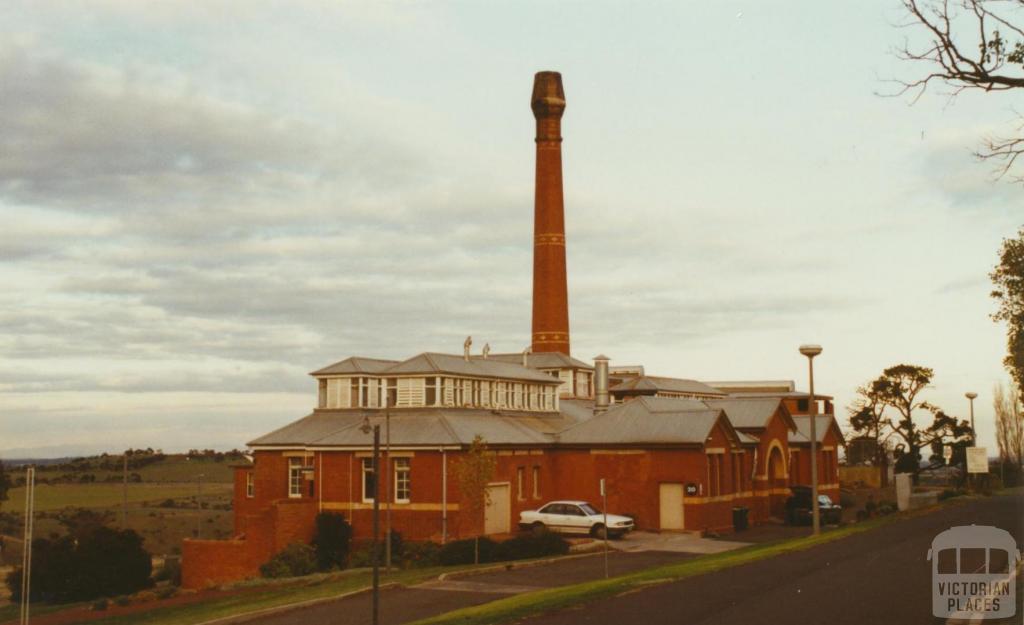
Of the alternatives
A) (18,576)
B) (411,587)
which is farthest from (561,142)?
(411,587)

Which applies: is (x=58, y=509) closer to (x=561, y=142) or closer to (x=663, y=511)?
(x=561, y=142)

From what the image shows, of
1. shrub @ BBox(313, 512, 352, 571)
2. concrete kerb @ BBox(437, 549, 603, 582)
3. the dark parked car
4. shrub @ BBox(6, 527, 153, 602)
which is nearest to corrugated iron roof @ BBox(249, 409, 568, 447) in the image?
shrub @ BBox(313, 512, 352, 571)

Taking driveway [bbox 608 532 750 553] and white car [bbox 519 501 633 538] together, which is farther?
white car [bbox 519 501 633 538]

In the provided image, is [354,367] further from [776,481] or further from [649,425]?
[776,481]

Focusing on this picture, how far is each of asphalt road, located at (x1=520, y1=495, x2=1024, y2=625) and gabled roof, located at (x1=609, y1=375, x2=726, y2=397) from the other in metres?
41.9

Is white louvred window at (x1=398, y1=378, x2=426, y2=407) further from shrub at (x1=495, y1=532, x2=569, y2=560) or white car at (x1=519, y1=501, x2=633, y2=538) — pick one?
shrub at (x1=495, y1=532, x2=569, y2=560)

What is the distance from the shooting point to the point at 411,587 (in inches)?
1214

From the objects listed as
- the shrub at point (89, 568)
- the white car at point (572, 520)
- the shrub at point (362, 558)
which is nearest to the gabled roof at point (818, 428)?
the white car at point (572, 520)

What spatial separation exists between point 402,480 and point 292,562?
19.9ft

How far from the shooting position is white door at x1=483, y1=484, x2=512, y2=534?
4772 centimetres

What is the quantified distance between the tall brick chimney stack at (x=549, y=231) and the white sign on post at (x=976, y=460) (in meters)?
30.6

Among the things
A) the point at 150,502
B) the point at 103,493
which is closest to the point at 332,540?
the point at 150,502

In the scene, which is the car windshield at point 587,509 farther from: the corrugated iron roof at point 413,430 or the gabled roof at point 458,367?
the gabled roof at point 458,367

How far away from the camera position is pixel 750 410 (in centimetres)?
6050
